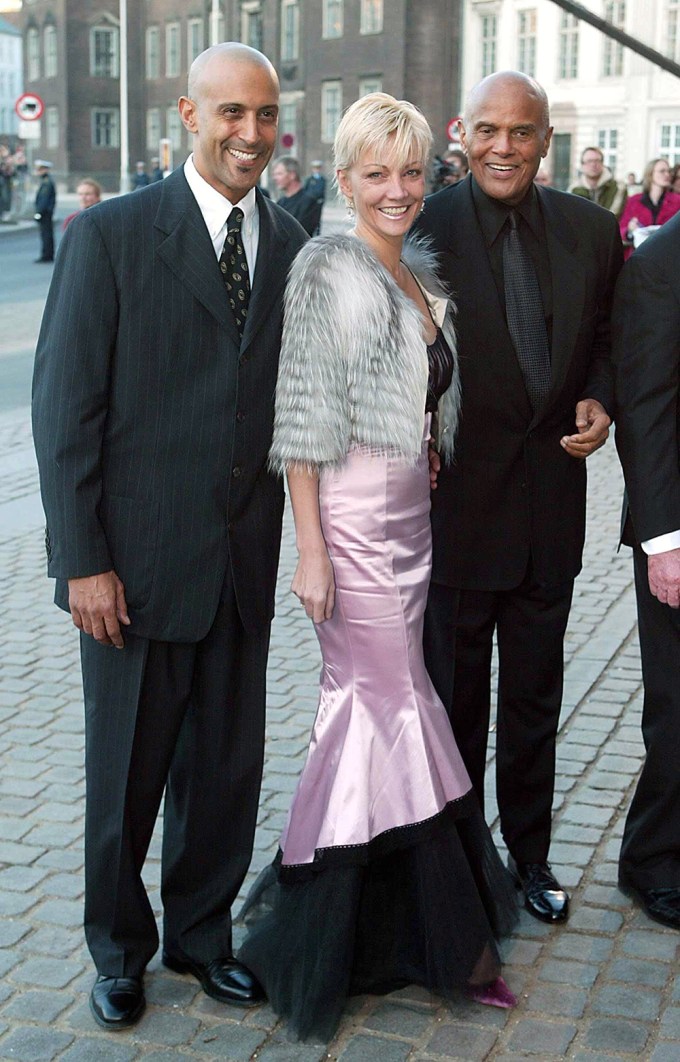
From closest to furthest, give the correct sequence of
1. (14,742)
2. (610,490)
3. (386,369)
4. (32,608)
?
(386,369)
(14,742)
(32,608)
(610,490)

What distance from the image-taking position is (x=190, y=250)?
3.09m

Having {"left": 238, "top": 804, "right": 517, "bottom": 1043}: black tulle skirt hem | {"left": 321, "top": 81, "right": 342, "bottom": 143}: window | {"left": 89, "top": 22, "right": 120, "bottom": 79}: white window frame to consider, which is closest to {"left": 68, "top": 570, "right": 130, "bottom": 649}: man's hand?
{"left": 238, "top": 804, "right": 517, "bottom": 1043}: black tulle skirt hem

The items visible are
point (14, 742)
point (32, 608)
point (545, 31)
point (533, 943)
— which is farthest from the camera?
point (545, 31)

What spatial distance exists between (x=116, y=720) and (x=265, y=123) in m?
1.41

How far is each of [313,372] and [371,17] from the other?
53774 millimetres

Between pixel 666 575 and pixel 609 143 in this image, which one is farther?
pixel 609 143

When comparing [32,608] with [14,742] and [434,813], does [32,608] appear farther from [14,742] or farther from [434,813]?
[434,813]

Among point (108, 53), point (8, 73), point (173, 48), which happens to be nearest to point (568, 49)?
point (173, 48)

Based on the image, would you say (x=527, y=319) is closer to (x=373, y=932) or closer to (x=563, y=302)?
(x=563, y=302)

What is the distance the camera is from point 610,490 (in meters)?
9.55

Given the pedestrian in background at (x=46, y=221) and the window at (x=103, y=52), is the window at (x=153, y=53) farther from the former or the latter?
the pedestrian in background at (x=46, y=221)

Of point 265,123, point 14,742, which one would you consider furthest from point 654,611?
point 14,742

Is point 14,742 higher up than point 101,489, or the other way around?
point 101,489

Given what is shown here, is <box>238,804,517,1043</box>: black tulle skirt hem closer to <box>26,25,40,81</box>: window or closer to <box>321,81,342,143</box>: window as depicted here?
<box>321,81,342,143</box>: window
